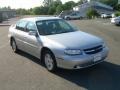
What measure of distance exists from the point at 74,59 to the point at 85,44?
590mm

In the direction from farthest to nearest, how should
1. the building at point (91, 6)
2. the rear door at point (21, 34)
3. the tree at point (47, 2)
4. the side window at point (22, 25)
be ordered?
the tree at point (47, 2) → the building at point (91, 6) → the side window at point (22, 25) → the rear door at point (21, 34)

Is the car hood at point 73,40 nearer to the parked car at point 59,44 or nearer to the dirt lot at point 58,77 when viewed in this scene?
the parked car at point 59,44

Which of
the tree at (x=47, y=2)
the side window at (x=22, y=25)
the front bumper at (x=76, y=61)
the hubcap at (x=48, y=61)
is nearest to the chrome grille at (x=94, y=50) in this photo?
the front bumper at (x=76, y=61)

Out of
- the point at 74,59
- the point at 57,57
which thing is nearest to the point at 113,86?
the point at 74,59

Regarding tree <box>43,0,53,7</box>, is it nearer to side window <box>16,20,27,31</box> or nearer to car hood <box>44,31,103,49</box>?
side window <box>16,20,27,31</box>

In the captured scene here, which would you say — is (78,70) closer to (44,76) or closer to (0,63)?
(44,76)

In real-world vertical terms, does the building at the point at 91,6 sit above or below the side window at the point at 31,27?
below

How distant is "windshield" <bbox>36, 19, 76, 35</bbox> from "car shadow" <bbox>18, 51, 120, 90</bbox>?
4.63 ft

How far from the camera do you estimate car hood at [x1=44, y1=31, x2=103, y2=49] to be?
6754 mm

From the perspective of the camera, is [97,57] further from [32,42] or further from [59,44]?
[32,42]

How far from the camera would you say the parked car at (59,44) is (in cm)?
662

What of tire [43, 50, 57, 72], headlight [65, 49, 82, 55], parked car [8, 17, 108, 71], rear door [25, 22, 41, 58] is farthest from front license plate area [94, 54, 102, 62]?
rear door [25, 22, 41, 58]

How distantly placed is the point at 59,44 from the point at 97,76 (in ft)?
4.56

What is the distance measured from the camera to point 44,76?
6988mm
